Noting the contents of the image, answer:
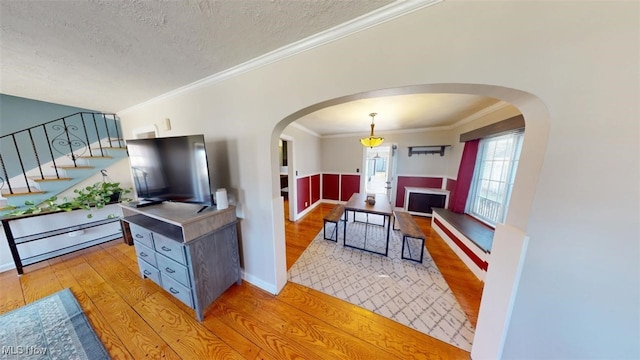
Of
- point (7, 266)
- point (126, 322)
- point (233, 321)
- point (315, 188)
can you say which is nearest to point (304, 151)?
point (315, 188)

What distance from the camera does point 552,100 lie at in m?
0.78

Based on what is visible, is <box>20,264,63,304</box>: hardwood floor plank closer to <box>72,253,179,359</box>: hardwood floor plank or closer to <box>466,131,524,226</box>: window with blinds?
<box>72,253,179,359</box>: hardwood floor plank

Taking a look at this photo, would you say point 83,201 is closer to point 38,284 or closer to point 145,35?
point 38,284

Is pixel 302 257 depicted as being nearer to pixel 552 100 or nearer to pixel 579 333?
pixel 579 333

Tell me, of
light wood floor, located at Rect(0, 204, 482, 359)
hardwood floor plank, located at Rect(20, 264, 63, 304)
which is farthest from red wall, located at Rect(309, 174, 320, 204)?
hardwood floor plank, located at Rect(20, 264, 63, 304)

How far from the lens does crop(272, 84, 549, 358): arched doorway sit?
85 centimetres

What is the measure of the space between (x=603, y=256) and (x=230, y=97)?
2633 millimetres

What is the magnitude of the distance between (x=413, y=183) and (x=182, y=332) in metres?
4.54

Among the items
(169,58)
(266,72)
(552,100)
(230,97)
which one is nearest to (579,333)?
(552,100)

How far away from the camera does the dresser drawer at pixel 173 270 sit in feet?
4.69

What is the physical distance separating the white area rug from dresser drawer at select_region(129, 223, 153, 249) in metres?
1.46

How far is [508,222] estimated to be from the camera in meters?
1.00

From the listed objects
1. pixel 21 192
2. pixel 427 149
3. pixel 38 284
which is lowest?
pixel 38 284

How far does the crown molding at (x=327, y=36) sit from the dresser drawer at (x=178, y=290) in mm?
1945
